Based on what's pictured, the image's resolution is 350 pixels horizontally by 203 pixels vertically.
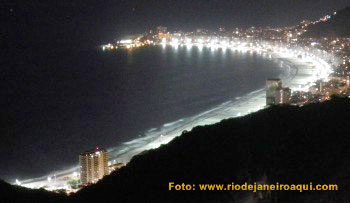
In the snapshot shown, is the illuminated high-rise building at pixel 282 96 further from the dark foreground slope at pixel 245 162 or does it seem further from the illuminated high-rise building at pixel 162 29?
the illuminated high-rise building at pixel 162 29

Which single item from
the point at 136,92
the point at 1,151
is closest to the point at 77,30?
the point at 136,92

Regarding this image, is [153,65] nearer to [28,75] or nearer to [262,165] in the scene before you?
[28,75]

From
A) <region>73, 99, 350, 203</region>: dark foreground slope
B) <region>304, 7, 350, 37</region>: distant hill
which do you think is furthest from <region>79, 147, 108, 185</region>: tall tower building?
<region>304, 7, 350, 37</region>: distant hill

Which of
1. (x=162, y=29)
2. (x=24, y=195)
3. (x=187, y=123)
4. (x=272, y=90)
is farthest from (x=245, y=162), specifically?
(x=162, y=29)

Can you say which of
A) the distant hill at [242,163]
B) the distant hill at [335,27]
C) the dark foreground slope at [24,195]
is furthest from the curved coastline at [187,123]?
the distant hill at [335,27]

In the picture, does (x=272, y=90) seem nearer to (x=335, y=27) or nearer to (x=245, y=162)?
(x=245, y=162)

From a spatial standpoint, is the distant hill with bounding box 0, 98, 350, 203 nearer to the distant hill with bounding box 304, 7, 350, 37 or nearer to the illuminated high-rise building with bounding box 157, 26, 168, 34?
the distant hill with bounding box 304, 7, 350, 37
